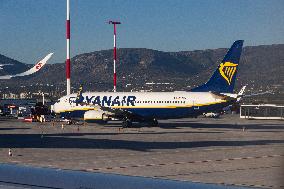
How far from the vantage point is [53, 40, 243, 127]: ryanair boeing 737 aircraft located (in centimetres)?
6562

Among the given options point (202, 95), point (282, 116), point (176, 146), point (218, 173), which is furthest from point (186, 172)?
point (282, 116)

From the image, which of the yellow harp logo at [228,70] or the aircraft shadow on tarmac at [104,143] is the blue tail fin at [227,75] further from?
the aircraft shadow on tarmac at [104,143]

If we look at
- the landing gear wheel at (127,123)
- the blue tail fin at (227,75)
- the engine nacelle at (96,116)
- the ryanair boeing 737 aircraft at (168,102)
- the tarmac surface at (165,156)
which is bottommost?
the tarmac surface at (165,156)

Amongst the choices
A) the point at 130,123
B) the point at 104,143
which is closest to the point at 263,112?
the point at 130,123

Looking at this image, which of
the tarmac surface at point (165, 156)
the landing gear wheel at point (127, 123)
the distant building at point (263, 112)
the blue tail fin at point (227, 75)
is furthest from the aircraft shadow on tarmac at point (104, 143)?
the distant building at point (263, 112)

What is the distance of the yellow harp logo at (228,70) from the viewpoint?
67.8m

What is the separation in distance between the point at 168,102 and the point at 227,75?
866cm

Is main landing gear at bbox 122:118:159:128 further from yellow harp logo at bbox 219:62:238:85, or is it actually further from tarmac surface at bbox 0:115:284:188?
tarmac surface at bbox 0:115:284:188

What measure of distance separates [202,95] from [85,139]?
22325 mm

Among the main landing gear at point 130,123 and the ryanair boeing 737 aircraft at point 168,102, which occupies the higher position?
the ryanair boeing 737 aircraft at point 168,102

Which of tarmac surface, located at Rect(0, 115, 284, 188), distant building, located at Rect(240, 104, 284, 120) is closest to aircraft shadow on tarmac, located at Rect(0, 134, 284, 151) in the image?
tarmac surface, located at Rect(0, 115, 284, 188)

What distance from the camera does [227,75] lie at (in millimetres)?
67875

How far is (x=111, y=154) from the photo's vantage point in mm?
35812

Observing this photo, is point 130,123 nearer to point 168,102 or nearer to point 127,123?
point 127,123
